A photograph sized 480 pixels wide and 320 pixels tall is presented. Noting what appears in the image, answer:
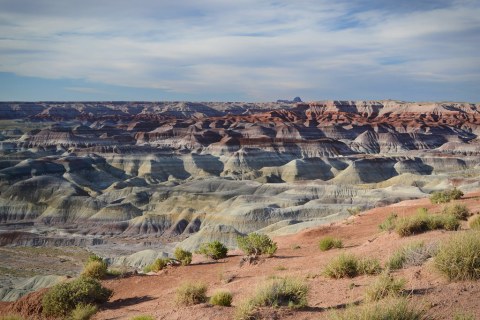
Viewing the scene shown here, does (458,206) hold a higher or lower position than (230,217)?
higher

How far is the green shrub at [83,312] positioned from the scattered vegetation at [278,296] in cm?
518

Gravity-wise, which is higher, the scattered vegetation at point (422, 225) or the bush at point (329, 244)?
the scattered vegetation at point (422, 225)

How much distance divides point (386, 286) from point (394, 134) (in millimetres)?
141455

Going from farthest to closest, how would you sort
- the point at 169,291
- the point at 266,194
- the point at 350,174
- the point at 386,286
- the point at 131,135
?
the point at 131,135 < the point at 350,174 < the point at 266,194 < the point at 169,291 < the point at 386,286

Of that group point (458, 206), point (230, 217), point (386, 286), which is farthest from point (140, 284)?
point (230, 217)

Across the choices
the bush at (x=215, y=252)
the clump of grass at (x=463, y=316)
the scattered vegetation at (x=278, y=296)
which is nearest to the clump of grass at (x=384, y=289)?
the clump of grass at (x=463, y=316)

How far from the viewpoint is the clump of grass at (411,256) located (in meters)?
11.2

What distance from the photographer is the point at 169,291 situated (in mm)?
14383

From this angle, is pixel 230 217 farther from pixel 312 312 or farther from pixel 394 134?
pixel 394 134

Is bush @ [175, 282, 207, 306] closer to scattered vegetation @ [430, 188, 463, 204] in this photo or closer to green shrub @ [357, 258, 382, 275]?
green shrub @ [357, 258, 382, 275]

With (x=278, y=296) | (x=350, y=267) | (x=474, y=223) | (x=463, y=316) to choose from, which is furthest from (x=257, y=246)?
(x=463, y=316)

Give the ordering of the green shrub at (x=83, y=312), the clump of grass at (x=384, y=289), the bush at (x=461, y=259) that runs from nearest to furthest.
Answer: the clump of grass at (x=384, y=289) < the bush at (x=461, y=259) < the green shrub at (x=83, y=312)

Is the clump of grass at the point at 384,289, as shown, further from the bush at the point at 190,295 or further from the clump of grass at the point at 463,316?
the bush at the point at 190,295

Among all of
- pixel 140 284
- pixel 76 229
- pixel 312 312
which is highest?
pixel 312 312
